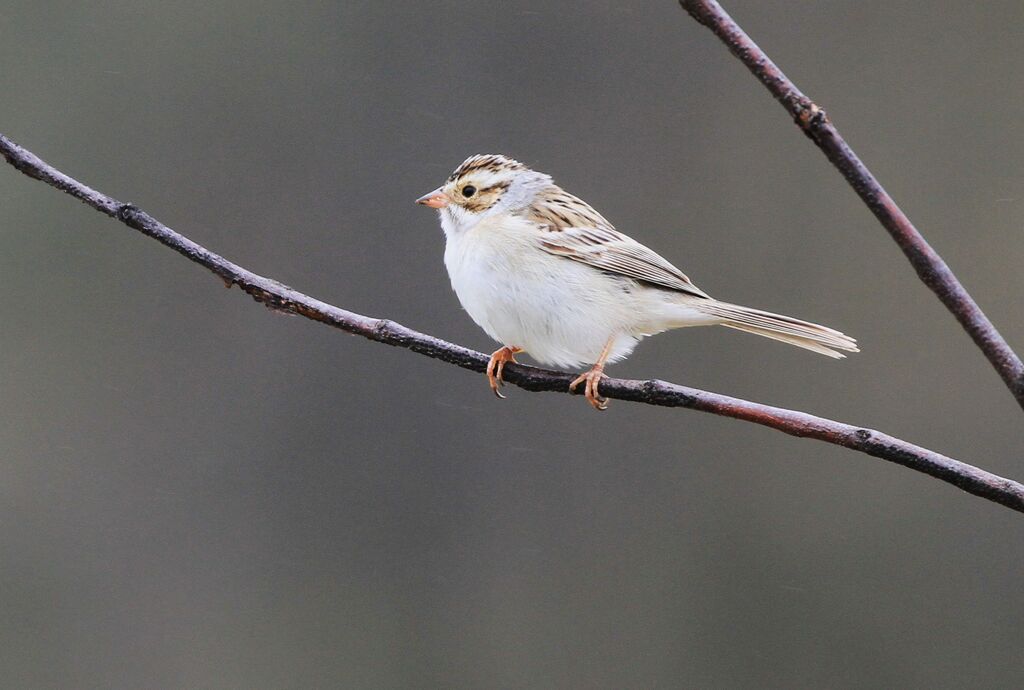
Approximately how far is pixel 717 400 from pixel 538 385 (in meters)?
0.49

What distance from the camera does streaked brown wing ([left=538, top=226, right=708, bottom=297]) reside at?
7.74 feet

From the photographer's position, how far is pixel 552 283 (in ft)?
7.72

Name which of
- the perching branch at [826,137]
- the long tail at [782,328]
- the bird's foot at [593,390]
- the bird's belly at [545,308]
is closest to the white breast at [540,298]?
the bird's belly at [545,308]

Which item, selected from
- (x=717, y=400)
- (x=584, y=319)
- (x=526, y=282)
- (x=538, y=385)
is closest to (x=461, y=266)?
(x=526, y=282)

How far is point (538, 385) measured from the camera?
5.73 feet

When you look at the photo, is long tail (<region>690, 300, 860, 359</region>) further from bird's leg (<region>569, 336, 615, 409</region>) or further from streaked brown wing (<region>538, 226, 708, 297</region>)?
bird's leg (<region>569, 336, 615, 409</region>)

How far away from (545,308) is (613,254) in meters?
0.27

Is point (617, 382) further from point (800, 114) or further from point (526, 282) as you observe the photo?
point (526, 282)

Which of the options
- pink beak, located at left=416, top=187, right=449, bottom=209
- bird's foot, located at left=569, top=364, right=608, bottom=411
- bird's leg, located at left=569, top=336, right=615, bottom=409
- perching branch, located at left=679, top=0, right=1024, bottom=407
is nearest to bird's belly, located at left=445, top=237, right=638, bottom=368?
pink beak, located at left=416, top=187, right=449, bottom=209

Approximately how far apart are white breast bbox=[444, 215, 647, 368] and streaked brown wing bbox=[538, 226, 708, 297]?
27mm

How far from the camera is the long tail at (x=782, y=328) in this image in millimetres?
1720

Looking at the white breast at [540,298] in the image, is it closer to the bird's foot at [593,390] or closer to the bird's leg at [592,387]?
the bird's leg at [592,387]

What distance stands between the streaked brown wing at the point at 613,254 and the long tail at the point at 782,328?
127mm

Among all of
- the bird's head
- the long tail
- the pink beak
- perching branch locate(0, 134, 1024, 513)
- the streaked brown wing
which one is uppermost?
the bird's head
